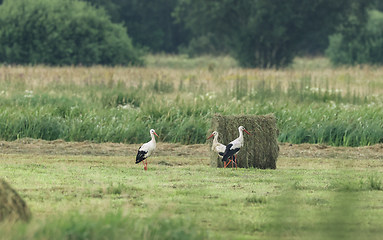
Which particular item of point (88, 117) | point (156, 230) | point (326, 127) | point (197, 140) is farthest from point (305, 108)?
point (156, 230)

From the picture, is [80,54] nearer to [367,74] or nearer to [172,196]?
[367,74]

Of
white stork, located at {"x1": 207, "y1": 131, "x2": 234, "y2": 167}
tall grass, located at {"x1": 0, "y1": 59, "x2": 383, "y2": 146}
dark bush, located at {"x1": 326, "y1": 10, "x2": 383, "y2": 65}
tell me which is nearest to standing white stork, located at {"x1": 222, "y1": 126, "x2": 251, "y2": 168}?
white stork, located at {"x1": 207, "y1": 131, "x2": 234, "y2": 167}

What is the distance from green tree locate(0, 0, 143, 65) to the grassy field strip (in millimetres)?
33188

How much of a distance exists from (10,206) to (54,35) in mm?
39422

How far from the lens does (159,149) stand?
12281 mm

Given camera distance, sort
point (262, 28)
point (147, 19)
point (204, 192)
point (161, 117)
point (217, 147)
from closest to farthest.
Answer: point (204, 192) < point (217, 147) < point (161, 117) < point (262, 28) < point (147, 19)

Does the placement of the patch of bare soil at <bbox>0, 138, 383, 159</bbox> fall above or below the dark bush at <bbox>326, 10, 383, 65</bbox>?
above

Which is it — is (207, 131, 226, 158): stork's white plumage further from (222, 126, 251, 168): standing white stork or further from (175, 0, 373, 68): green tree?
(175, 0, 373, 68): green tree

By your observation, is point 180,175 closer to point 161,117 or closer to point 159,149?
point 159,149

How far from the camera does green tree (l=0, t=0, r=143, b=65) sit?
4234cm

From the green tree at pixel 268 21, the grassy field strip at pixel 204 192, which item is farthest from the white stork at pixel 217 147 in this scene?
the green tree at pixel 268 21

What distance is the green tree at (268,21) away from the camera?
4491 centimetres

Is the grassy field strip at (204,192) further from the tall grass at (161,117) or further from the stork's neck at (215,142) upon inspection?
the tall grass at (161,117)

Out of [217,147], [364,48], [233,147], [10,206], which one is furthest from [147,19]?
[10,206]
